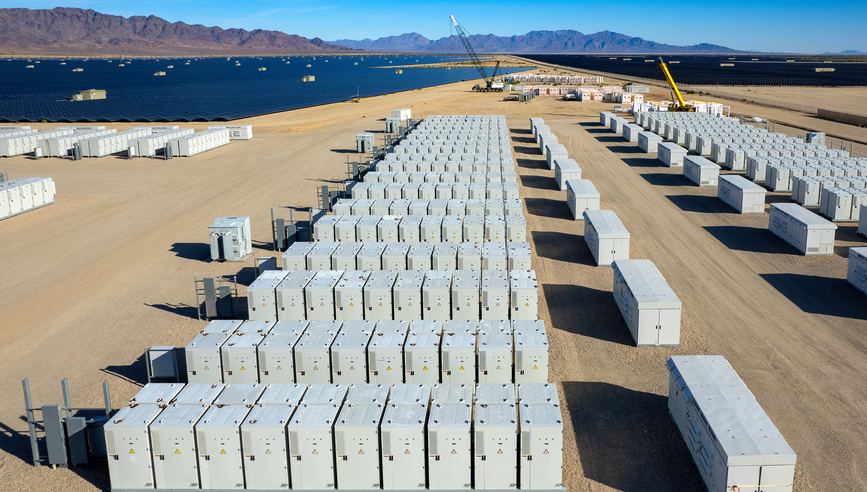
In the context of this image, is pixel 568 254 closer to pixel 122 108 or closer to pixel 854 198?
pixel 854 198

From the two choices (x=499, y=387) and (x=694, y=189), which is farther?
(x=694, y=189)

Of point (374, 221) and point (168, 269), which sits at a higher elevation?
point (374, 221)

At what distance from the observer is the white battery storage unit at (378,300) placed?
81.7ft

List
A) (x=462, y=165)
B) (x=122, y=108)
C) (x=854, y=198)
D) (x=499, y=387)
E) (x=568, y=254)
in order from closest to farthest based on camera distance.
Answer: (x=499, y=387), (x=568, y=254), (x=854, y=198), (x=462, y=165), (x=122, y=108)

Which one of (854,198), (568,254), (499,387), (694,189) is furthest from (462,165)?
(499,387)

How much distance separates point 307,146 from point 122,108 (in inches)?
3237

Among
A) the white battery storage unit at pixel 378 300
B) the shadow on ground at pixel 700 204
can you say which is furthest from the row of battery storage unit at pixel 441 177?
the white battery storage unit at pixel 378 300

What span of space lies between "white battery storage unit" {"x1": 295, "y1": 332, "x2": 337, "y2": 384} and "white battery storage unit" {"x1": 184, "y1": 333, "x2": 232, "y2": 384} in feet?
8.19

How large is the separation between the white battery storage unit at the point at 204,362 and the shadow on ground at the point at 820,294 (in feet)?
77.8

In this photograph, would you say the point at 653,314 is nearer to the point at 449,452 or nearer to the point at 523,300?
the point at 523,300

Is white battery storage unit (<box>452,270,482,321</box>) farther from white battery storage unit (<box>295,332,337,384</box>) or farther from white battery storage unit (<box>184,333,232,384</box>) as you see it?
white battery storage unit (<box>184,333,232,384</box>)

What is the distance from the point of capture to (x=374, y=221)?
110 feet

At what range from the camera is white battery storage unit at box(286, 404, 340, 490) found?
16.0 m

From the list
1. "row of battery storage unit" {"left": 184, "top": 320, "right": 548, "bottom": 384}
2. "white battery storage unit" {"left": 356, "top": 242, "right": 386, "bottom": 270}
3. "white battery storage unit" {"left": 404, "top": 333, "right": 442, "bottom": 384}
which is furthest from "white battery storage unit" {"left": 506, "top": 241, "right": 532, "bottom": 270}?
"white battery storage unit" {"left": 404, "top": 333, "right": 442, "bottom": 384}
